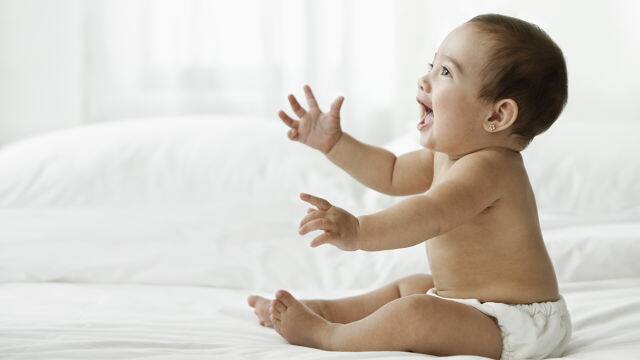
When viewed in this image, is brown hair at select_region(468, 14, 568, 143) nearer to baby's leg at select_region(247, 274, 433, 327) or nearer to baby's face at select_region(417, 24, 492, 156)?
baby's face at select_region(417, 24, 492, 156)

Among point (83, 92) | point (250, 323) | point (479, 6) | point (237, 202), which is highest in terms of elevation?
point (479, 6)

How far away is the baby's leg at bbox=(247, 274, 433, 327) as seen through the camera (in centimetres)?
135

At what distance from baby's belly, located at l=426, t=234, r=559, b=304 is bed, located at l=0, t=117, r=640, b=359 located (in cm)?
11

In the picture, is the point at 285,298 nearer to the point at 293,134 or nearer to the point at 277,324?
the point at 277,324

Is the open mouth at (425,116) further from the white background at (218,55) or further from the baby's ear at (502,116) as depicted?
the white background at (218,55)

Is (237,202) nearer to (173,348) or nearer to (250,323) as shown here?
(250,323)

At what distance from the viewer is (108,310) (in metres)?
1.36

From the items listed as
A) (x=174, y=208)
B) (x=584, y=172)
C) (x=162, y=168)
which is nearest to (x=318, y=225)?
(x=174, y=208)

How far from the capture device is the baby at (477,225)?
3.64 ft

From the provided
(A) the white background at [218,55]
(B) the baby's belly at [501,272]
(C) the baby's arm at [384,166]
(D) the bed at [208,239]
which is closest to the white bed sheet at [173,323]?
(D) the bed at [208,239]

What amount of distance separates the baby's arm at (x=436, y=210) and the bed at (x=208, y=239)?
15 centimetres

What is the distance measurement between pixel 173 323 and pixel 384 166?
441 mm

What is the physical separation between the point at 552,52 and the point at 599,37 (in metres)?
1.46

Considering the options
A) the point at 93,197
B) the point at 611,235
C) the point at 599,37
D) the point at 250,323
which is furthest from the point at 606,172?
the point at 93,197
